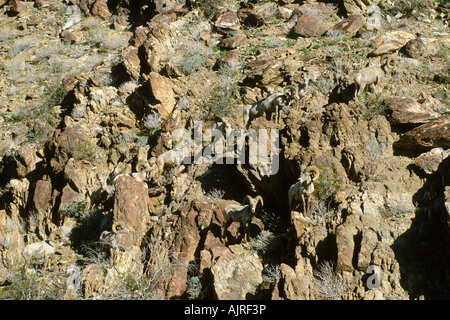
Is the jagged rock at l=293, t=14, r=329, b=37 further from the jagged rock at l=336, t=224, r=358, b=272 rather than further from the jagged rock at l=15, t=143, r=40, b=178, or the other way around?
the jagged rock at l=15, t=143, r=40, b=178

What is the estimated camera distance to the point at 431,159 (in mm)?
8023

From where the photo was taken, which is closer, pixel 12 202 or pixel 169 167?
pixel 169 167

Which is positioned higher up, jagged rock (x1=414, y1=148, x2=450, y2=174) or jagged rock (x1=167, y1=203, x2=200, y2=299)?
jagged rock (x1=414, y1=148, x2=450, y2=174)

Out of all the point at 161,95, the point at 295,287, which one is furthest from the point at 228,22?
the point at 295,287

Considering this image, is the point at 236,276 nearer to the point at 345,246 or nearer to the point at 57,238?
the point at 345,246

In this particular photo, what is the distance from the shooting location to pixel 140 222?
31.6 feet

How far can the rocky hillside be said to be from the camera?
717 cm

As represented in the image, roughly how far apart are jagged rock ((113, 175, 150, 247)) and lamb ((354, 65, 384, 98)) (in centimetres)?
614

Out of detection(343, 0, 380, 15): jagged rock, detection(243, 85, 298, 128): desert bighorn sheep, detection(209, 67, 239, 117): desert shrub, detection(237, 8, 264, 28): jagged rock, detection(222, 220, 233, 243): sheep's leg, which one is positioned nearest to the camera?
detection(222, 220, 233, 243): sheep's leg

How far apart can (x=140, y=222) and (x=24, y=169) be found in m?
6.63

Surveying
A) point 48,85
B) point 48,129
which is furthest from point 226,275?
point 48,85

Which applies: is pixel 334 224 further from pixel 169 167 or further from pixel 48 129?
pixel 48 129

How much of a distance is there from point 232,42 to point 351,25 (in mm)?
4456

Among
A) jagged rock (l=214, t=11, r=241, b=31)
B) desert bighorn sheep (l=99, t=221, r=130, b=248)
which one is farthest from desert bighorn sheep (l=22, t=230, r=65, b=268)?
jagged rock (l=214, t=11, r=241, b=31)
